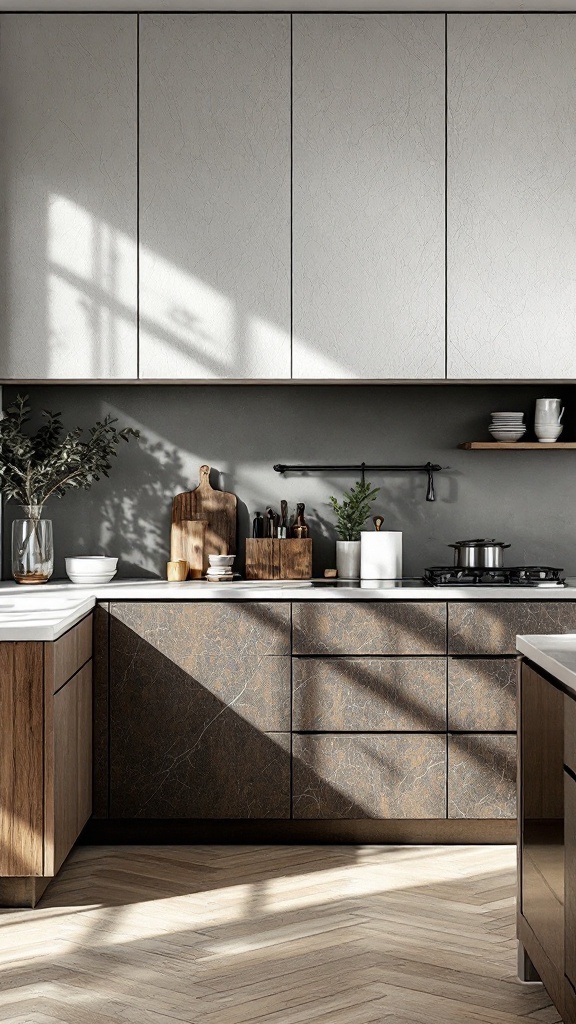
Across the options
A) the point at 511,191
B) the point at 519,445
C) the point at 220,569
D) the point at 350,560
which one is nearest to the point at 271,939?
the point at 220,569

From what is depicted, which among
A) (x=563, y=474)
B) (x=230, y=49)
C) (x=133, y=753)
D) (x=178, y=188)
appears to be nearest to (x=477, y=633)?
(x=563, y=474)

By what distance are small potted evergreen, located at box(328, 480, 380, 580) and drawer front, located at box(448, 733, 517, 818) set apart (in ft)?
2.55

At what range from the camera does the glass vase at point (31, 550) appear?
12.5 ft

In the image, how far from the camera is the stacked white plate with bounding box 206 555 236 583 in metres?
3.90

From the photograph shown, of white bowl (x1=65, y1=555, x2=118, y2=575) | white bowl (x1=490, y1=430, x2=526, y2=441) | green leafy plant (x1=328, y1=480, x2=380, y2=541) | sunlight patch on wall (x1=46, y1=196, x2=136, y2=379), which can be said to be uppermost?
sunlight patch on wall (x1=46, y1=196, x2=136, y2=379)

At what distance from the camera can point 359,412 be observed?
13.5 ft

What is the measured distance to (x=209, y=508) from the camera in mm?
4105

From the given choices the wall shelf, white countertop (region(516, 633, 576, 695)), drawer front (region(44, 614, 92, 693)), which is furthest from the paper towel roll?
white countertop (region(516, 633, 576, 695))

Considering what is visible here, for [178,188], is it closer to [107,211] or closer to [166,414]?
[107,211]

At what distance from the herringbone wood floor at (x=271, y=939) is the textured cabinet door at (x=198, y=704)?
199mm

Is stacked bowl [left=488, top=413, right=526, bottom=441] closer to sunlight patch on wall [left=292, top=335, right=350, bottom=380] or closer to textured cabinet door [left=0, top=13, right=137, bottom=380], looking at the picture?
sunlight patch on wall [left=292, top=335, right=350, bottom=380]

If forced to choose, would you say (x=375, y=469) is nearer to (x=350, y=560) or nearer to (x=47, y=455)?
(x=350, y=560)

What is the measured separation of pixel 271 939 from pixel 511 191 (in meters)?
2.60

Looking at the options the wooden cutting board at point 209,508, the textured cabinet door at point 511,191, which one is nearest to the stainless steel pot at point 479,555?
the textured cabinet door at point 511,191
